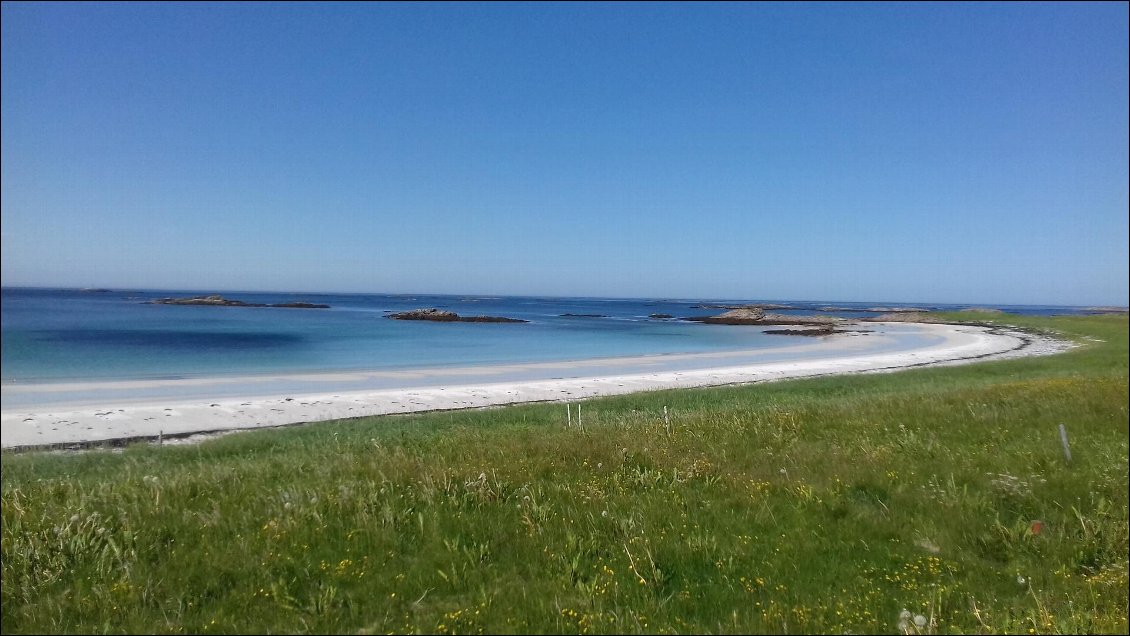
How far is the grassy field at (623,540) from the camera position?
385 centimetres

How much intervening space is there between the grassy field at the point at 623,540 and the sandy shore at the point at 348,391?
6.58 ft

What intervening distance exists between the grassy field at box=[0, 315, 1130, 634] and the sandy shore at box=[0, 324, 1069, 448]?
2.01 m

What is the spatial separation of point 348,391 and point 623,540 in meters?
21.7

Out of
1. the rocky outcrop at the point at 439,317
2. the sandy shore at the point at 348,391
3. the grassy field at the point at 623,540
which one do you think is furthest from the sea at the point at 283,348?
the rocky outcrop at the point at 439,317

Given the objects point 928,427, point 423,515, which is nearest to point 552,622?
point 423,515

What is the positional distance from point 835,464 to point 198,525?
740cm

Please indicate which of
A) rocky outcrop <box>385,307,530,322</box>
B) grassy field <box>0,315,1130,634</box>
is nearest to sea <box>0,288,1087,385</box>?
grassy field <box>0,315,1130,634</box>

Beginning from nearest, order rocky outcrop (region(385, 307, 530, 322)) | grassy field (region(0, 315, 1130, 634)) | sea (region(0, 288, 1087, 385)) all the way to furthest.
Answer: grassy field (region(0, 315, 1130, 634)) < sea (region(0, 288, 1087, 385)) < rocky outcrop (region(385, 307, 530, 322))

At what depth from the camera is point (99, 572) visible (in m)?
4.32

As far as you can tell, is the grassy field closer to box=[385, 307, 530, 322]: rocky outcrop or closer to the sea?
the sea

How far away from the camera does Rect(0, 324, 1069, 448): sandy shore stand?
15.2 meters

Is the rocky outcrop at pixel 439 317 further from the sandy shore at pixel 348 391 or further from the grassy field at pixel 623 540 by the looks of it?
the grassy field at pixel 623 540

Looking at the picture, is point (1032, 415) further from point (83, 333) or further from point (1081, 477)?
point (83, 333)

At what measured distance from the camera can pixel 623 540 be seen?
202 inches
